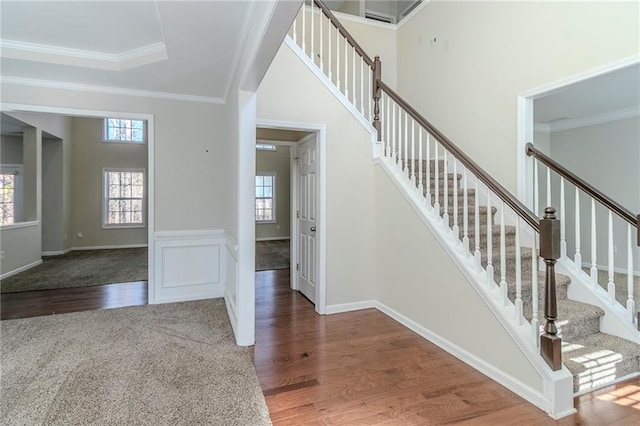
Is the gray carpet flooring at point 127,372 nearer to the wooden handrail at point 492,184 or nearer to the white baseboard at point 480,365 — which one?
the white baseboard at point 480,365

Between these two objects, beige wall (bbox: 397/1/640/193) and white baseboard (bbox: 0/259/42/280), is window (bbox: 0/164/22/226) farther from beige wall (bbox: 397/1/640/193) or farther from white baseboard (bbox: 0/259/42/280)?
Answer: beige wall (bbox: 397/1/640/193)

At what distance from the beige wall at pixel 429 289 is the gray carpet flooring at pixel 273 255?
2.88 meters

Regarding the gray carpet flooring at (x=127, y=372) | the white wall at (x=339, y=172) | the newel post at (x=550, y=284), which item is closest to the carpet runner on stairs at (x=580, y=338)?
the newel post at (x=550, y=284)

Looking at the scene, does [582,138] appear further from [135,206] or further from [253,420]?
[135,206]

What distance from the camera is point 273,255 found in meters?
7.41

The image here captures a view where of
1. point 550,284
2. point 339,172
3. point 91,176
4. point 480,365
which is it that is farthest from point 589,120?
point 91,176

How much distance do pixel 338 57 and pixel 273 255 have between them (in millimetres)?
4695

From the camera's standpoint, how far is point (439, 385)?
2.26 m

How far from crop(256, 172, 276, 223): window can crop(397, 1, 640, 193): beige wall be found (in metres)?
6.00

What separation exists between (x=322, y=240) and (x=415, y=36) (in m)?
3.53

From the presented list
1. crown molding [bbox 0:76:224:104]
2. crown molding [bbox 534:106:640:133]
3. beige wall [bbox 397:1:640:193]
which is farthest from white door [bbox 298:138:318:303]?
crown molding [bbox 534:106:640:133]

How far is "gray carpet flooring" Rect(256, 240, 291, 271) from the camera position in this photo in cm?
627

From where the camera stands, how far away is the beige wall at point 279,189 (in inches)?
396

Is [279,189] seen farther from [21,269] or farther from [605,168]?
[605,168]
